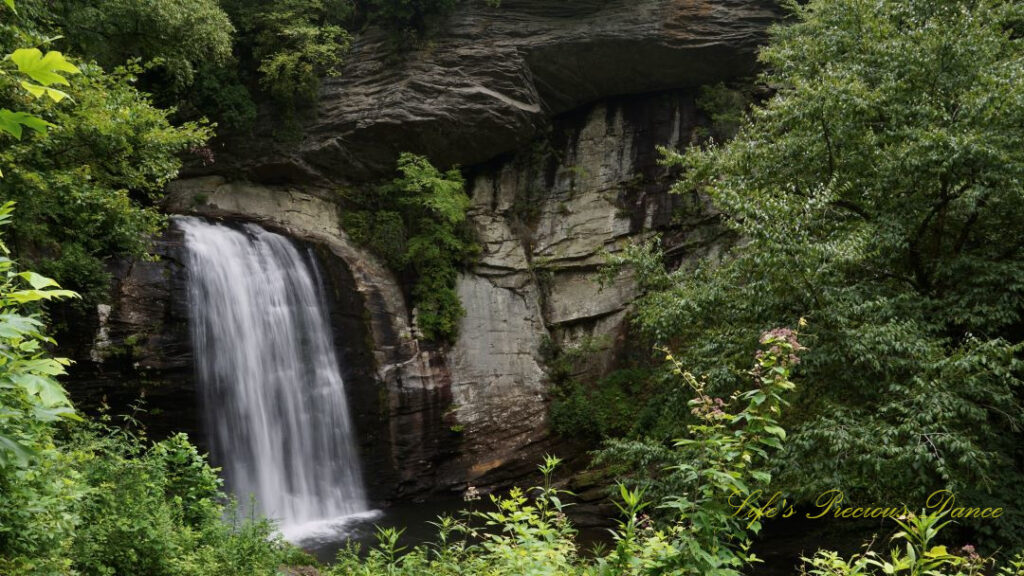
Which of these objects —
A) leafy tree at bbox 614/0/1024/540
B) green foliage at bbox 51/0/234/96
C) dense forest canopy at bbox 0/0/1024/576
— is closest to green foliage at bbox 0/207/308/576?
dense forest canopy at bbox 0/0/1024/576

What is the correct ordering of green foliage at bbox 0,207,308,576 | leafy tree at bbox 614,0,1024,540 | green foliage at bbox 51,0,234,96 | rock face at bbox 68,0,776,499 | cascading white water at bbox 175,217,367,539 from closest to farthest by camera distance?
green foliage at bbox 0,207,308,576, leafy tree at bbox 614,0,1024,540, green foliage at bbox 51,0,234,96, cascading white water at bbox 175,217,367,539, rock face at bbox 68,0,776,499

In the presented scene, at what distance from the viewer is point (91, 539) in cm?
463

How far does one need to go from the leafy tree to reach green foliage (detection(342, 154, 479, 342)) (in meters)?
7.44

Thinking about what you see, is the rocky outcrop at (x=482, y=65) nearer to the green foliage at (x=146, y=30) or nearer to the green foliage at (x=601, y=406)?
the green foliage at (x=146, y=30)

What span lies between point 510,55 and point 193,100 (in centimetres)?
818

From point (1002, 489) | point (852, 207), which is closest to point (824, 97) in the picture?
point (852, 207)

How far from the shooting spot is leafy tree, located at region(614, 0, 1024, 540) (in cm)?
664

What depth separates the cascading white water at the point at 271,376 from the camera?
12.3 metres

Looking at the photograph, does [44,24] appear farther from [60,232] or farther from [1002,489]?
[1002,489]

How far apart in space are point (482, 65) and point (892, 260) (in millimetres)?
11850

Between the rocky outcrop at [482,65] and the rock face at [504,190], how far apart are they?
5cm

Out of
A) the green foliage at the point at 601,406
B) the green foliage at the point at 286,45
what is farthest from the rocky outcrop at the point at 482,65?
the green foliage at the point at 601,406

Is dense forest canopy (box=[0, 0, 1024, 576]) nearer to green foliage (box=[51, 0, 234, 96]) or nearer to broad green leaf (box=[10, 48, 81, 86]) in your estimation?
green foliage (box=[51, 0, 234, 96])

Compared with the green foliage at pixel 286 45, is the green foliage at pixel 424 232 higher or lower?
lower
